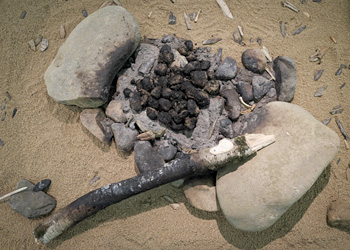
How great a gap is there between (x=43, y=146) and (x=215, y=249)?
244 cm

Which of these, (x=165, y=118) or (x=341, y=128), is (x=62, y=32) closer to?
(x=165, y=118)

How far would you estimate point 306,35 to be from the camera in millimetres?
3611

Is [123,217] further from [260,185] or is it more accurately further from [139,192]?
[260,185]

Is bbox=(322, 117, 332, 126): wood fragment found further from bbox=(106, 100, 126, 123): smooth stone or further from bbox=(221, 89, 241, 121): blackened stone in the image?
bbox=(106, 100, 126, 123): smooth stone

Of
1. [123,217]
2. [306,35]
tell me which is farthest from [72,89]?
[306,35]

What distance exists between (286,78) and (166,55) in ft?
4.74

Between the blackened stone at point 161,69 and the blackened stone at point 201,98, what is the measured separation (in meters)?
0.47

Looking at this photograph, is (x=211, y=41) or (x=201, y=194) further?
(x=211, y=41)

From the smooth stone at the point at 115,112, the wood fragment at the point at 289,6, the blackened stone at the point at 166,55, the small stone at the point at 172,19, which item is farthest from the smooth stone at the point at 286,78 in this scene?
the smooth stone at the point at 115,112

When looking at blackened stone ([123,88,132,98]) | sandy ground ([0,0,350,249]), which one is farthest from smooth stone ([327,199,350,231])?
blackened stone ([123,88,132,98])

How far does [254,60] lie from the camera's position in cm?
342

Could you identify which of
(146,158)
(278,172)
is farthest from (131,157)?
(278,172)

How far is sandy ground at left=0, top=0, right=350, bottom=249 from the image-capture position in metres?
3.36

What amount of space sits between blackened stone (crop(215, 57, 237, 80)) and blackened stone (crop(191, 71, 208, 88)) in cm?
21
